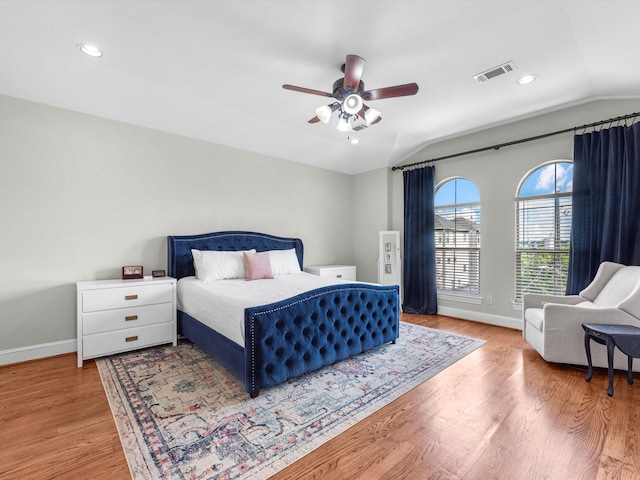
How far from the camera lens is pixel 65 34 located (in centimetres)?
234

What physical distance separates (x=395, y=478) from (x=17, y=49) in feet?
13.5

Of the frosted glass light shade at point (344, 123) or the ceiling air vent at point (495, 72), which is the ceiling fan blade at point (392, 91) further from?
the ceiling air vent at point (495, 72)

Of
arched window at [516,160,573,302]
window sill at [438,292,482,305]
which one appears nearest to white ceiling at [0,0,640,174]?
arched window at [516,160,573,302]

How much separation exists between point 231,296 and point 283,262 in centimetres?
173

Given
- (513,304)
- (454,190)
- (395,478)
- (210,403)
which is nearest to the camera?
(395,478)

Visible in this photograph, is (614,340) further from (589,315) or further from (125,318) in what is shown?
(125,318)

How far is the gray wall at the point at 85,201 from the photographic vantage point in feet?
9.71

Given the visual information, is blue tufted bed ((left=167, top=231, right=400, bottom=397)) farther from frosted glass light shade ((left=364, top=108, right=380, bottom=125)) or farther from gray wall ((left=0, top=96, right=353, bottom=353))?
frosted glass light shade ((left=364, top=108, right=380, bottom=125))

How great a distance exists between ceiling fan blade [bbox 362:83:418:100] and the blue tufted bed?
173cm

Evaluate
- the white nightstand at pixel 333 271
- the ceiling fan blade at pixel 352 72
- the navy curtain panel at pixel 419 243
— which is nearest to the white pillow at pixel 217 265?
the white nightstand at pixel 333 271

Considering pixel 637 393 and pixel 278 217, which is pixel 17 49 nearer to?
pixel 278 217

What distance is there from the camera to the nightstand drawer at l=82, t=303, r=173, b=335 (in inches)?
115

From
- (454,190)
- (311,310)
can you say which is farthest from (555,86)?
(311,310)

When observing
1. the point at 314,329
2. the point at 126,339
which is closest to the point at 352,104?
the point at 314,329
